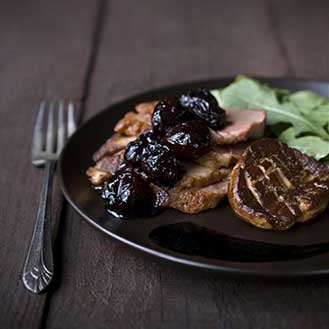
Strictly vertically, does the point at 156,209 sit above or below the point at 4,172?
above

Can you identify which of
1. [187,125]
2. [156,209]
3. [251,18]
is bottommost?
[251,18]

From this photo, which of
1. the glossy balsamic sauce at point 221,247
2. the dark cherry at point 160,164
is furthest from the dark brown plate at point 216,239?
the dark cherry at point 160,164

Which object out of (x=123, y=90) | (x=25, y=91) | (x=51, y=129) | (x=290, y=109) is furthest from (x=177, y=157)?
(x=25, y=91)

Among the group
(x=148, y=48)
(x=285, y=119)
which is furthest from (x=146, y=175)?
(x=148, y=48)

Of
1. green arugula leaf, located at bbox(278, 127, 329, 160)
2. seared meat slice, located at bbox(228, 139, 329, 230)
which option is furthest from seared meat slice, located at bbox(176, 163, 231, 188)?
green arugula leaf, located at bbox(278, 127, 329, 160)

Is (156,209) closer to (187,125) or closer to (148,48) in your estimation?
(187,125)

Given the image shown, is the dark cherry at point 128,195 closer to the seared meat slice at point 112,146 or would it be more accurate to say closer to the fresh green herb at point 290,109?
the seared meat slice at point 112,146

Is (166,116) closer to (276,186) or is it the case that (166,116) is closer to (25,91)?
(276,186)

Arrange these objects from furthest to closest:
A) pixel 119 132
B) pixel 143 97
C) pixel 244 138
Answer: pixel 143 97 → pixel 119 132 → pixel 244 138
